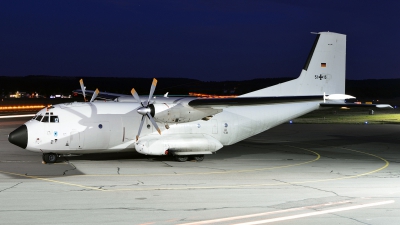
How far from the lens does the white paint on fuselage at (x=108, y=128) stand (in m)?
20.2

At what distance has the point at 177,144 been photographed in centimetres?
2159

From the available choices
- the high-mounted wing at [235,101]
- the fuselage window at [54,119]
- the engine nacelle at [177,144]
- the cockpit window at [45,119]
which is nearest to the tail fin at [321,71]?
the high-mounted wing at [235,101]

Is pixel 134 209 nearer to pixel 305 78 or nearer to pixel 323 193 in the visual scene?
pixel 323 193

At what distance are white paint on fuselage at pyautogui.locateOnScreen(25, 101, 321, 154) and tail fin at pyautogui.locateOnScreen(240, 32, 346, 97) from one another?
209 centimetres

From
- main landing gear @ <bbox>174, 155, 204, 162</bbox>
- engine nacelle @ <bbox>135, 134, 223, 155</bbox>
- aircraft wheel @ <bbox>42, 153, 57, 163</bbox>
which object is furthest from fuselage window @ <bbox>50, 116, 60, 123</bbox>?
main landing gear @ <bbox>174, 155, 204, 162</bbox>

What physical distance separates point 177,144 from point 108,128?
120 inches

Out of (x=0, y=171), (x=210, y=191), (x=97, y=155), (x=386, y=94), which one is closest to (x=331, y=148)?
(x=97, y=155)

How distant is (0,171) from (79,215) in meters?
8.27

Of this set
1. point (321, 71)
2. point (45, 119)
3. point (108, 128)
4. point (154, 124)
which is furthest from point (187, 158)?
point (321, 71)

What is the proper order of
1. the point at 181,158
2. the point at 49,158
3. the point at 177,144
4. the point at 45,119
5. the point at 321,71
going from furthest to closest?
the point at 321,71
the point at 181,158
the point at 177,144
the point at 49,158
the point at 45,119

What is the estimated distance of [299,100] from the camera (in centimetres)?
2116

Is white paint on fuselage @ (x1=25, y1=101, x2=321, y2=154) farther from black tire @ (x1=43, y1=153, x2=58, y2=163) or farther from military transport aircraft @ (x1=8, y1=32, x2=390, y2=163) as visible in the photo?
black tire @ (x1=43, y1=153, x2=58, y2=163)

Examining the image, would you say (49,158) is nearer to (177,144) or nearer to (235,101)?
(177,144)

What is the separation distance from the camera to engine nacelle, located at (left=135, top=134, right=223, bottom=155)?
21.2m
